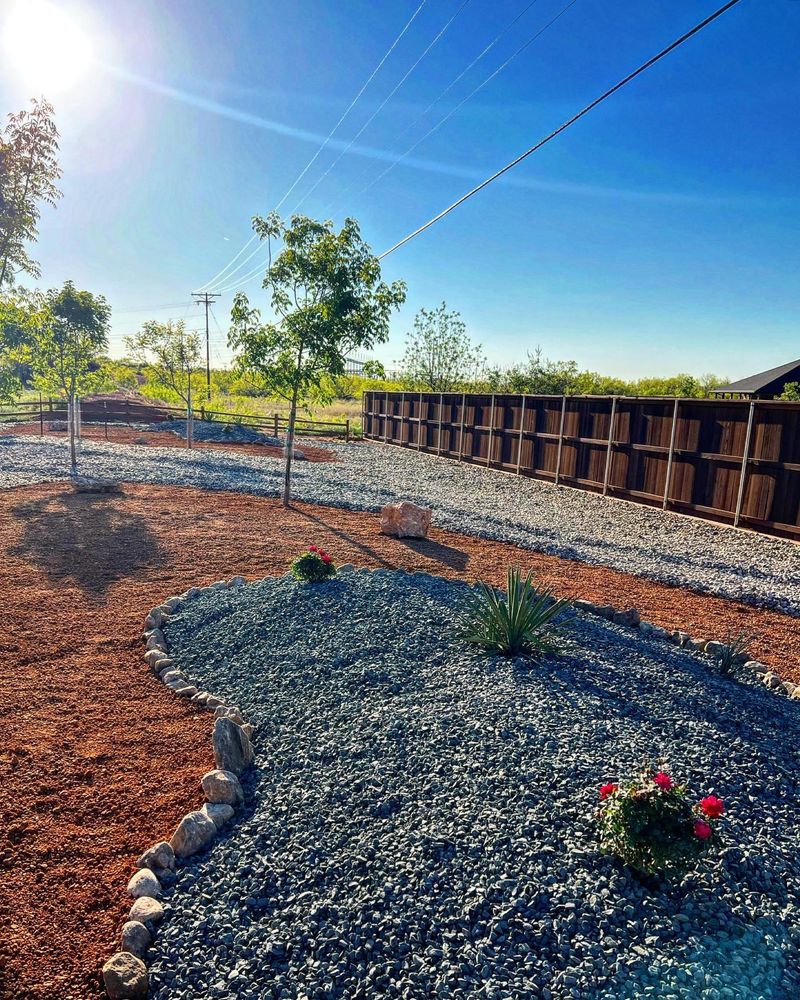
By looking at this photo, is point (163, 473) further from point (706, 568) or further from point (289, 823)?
point (289, 823)

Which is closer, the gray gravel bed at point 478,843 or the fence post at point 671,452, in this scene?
the gray gravel bed at point 478,843

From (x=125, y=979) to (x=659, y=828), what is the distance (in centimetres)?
212

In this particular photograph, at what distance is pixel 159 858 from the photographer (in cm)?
273

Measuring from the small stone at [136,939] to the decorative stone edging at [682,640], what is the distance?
430cm

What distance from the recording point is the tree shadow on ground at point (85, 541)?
22.4ft

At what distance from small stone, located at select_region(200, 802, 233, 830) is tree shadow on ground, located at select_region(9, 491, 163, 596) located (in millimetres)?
3901

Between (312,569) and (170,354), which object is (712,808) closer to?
(312,569)

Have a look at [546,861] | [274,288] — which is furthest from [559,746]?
[274,288]

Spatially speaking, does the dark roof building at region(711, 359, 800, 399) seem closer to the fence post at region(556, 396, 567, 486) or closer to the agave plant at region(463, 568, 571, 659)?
the fence post at region(556, 396, 567, 486)

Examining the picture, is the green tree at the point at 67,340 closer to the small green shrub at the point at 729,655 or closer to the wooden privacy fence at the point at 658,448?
the wooden privacy fence at the point at 658,448

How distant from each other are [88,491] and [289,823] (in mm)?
10369

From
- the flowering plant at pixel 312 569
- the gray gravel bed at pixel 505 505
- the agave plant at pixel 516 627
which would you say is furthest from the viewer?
the gray gravel bed at pixel 505 505

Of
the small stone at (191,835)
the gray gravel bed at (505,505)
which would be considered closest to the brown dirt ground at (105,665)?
the small stone at (191,835)

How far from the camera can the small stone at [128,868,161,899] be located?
2574 millimetres
